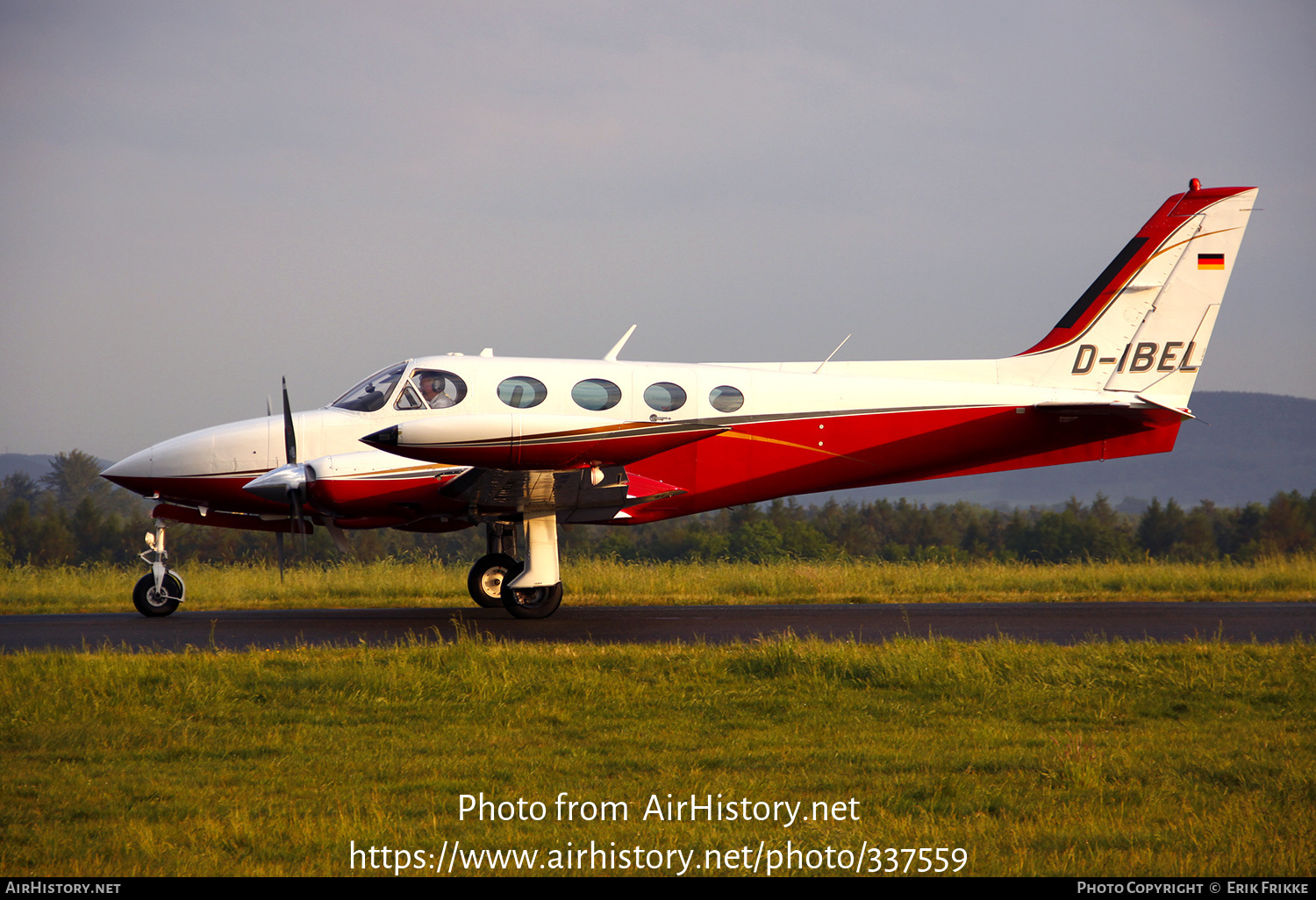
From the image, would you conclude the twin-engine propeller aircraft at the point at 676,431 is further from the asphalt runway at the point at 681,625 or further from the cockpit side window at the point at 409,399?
the asphalt runway at the point at 681,625

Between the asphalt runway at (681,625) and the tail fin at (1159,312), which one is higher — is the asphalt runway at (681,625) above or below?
below

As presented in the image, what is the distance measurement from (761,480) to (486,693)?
7387 millimetres

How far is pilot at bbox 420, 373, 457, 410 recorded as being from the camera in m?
13.5

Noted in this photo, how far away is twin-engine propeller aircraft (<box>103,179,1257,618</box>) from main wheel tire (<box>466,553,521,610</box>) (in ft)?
0.10

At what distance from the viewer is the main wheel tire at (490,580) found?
1482 centimetres

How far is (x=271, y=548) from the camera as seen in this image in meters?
42.1

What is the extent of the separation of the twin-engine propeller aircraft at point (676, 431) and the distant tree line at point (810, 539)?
16339 mm

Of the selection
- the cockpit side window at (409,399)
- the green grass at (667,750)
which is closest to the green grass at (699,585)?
the cockpit side window at (409,399)

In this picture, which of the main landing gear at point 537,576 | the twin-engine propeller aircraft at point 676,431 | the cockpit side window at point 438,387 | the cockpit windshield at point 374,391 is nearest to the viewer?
the twin-engine propeller aircraft at point 676,431

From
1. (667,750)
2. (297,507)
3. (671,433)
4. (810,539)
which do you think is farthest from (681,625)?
(810,539)

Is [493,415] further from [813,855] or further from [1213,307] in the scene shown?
[1213,307]

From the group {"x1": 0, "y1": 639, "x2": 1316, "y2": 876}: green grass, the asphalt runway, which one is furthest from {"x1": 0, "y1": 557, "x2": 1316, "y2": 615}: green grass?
{"x1": 0, "y1": 639, "x2": 1316, "y2": 876}: green grass

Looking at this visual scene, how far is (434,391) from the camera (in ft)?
44.7

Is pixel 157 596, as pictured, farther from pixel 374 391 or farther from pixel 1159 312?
pixel 1159 312
